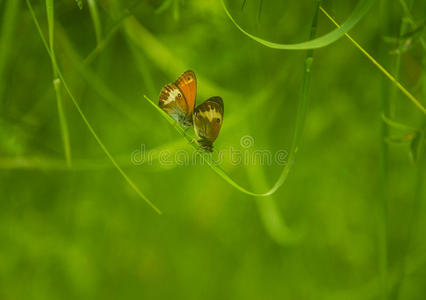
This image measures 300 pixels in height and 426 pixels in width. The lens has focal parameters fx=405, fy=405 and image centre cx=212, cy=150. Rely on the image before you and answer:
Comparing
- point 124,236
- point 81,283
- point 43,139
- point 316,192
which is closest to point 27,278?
point 81,283

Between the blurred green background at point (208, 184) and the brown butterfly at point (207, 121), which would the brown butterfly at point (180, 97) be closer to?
the brown butterfly at point (207, 121)

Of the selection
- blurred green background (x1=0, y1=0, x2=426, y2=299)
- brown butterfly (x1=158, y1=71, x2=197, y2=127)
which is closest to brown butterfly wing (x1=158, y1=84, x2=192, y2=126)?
brown butterfly (x1=158, y1=71, x2=197, y2=127)

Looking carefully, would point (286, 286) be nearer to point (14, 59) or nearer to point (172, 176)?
point (172, 176)

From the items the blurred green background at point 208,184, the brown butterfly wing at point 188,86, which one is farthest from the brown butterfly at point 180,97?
the blurred green background at point 208,184

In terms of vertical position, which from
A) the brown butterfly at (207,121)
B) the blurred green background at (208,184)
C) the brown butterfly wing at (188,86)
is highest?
the blurred green background at (208,184)

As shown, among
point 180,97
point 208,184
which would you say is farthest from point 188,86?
point 208,184

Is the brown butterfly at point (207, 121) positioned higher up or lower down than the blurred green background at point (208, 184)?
lower down

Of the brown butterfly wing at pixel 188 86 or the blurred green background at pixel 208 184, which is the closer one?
the brown butterfly wing at pixel 188 86

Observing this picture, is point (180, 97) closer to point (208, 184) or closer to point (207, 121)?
point (207, 121)
